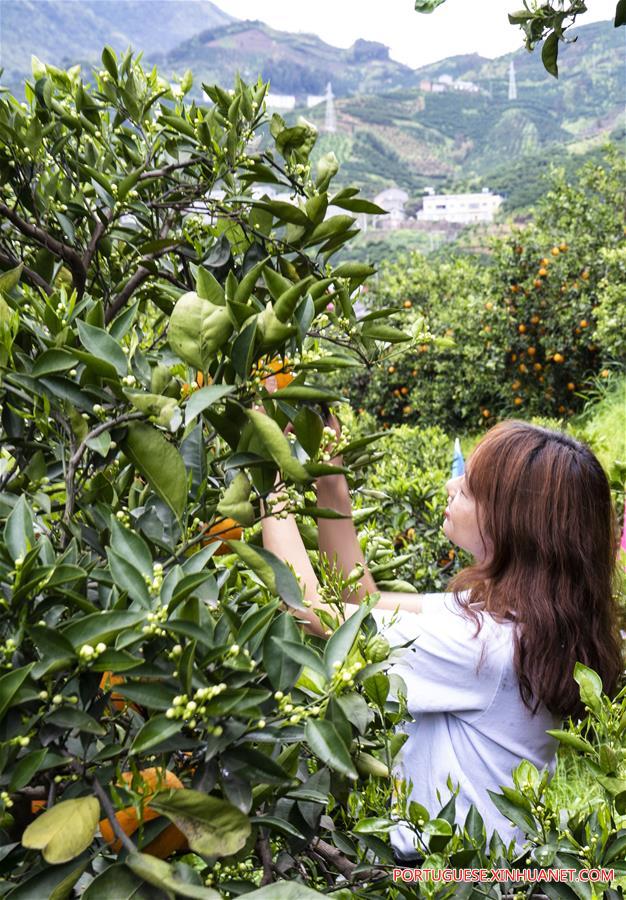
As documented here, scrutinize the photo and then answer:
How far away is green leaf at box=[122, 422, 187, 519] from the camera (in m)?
0.57

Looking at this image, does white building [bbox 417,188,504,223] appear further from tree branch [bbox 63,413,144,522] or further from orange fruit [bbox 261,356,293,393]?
tree branch [bbox 63,413,144,522]

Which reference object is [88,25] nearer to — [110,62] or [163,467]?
[110,62]

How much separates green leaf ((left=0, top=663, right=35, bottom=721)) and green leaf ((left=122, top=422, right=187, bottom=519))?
145 millimetres

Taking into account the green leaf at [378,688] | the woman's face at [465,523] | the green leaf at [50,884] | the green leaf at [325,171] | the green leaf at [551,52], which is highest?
the green leaf at [551,52]

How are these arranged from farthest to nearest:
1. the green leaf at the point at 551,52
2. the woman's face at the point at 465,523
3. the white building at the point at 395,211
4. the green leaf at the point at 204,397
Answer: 1. the white building at the point at 395,211
2. the woman's face at the point at 465,523
3. the green leaf at the point at 551,52
4. the green leaf at the point at 204,397

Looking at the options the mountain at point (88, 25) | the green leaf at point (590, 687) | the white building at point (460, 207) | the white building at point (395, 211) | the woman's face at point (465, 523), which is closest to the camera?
the green leaf at point (590, 687)

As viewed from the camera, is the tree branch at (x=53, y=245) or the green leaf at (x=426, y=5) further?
the tree branch at (x=53, y=245)

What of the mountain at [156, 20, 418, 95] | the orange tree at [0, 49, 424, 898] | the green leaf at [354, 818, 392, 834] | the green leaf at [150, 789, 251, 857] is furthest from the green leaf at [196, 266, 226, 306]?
the mountain at [156, 20, 418, 95]

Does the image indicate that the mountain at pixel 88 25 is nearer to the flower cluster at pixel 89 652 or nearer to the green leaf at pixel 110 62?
the green leaf at pixel 110 62

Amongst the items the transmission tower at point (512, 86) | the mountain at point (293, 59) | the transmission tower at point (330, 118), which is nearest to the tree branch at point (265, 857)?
the transmission tower at point (330, 118)

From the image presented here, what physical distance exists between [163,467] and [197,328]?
0.33ft

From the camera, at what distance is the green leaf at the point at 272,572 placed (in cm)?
56

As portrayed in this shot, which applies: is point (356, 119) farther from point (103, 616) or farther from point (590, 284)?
point (103, 616)

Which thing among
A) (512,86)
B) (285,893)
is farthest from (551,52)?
(512,86)
